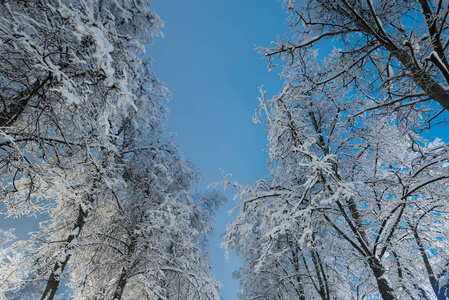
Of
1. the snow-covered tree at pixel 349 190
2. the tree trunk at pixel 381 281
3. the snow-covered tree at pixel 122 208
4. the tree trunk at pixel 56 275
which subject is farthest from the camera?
the tree trunk at pixel 56 275

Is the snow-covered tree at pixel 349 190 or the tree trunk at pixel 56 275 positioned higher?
the snow-covered tree at pixel 349 190

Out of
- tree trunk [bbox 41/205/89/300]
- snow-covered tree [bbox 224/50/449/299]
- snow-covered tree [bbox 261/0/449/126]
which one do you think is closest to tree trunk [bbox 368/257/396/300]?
snow-covered tree [bbox 224/50/449/299]

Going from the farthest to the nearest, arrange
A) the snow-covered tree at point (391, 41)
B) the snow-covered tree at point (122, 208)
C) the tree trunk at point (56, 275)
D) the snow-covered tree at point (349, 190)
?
the tree trunk at point (56, 275), the snow-covered tree at point (122, 208), the snow-covered tree at point (349, 190), the snow-covered tree at point (391, 41)

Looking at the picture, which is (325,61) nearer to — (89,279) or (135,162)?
(135,162)

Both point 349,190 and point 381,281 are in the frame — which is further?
point 381,281

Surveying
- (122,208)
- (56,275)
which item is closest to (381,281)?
(122,208)

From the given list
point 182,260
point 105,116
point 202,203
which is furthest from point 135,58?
point 202,203

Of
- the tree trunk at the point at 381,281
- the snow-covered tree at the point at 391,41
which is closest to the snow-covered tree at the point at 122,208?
the snow-covered tree at the point at 391,41

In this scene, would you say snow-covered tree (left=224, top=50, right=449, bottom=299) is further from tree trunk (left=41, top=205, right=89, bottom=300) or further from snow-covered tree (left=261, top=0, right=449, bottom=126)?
tree trunk (left=41, top=205, right=89, bottom=300)

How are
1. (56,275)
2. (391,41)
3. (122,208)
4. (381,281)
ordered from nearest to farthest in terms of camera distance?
(391,41)
(381,281)
(56,275)
(122,208)

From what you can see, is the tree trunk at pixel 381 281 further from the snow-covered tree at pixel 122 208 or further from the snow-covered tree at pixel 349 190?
the snow-covered tree at pixel 122 208

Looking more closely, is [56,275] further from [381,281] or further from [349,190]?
[381,281]

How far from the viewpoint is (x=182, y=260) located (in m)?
6.42

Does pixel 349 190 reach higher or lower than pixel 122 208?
lower
